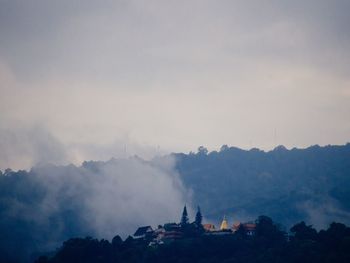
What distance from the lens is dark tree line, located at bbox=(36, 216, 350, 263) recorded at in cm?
7112

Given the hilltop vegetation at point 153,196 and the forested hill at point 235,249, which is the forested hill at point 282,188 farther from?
the forested hill at point 235,249

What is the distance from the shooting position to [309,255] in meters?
70.1

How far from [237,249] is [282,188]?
106 meters

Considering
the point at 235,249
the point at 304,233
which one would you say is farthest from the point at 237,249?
the point at 304,233

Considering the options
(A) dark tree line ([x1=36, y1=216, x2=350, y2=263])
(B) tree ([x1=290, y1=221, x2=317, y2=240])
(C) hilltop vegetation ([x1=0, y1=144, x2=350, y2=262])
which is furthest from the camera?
(C) hilltop vegetation ([x1=0, y1=144, x2=350, y2=262])

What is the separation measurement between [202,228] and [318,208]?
81.9 metres

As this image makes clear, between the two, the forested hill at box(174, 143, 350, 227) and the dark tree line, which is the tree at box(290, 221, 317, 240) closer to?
the dark tree line

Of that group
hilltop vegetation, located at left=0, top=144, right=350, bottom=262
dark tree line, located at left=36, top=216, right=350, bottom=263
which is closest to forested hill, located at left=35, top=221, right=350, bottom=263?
dark tree line, located at left=36, top=216, right=350, bottom=263

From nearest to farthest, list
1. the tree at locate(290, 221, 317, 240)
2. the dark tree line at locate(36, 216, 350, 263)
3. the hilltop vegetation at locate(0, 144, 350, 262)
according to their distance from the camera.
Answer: the dark tree line at locate(36, 216, 350, 263)
the tree at locate(290, 221, 317, 240)
the hilltop vegetation at locate(0, 144, 350, 262)

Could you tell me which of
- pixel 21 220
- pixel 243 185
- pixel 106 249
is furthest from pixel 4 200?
pixel 106 249

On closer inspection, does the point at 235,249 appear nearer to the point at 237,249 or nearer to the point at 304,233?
the point at 237,249

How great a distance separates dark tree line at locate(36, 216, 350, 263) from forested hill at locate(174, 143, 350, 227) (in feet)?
263

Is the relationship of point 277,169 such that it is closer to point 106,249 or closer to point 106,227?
point 106,227

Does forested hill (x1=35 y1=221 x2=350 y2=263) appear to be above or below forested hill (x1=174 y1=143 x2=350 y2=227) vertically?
below
